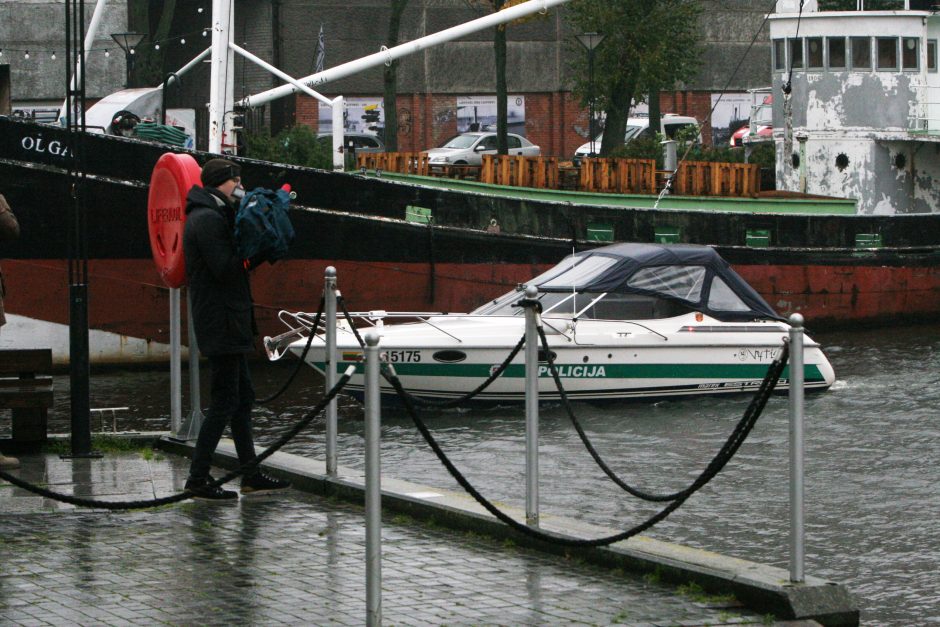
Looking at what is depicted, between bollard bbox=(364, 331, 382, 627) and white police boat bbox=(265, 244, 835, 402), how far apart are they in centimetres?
962

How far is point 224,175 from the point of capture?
9930mm

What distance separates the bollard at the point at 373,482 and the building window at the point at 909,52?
2439 cm

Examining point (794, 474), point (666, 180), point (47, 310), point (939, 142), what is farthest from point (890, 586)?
point (939, 142)

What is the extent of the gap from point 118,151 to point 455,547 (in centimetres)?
1438

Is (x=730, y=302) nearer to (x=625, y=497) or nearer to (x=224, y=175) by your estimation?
(x=625, y=497)

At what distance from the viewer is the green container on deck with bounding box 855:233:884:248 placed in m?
28.0

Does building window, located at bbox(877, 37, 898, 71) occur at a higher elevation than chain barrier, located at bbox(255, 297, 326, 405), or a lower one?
higher

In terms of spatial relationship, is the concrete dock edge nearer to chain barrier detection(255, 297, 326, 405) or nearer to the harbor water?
chain barrier detection(255, 297, 326, 405)

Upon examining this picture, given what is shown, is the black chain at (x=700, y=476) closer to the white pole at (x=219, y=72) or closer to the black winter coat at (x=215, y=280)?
the black winter coat at (x=215, y=280)

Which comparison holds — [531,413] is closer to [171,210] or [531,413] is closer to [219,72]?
[171,210]

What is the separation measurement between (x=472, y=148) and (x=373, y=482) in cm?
3755

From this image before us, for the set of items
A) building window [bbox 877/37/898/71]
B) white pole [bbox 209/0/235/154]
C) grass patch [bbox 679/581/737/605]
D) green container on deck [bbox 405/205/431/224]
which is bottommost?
grass patch [bbox 679/581/737/605]

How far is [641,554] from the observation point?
25.5ft

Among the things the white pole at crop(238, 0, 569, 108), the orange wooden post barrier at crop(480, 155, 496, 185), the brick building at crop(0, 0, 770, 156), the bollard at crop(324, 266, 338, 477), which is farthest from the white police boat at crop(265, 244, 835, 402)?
the brick building at crop(0, 0, 770, 156)
